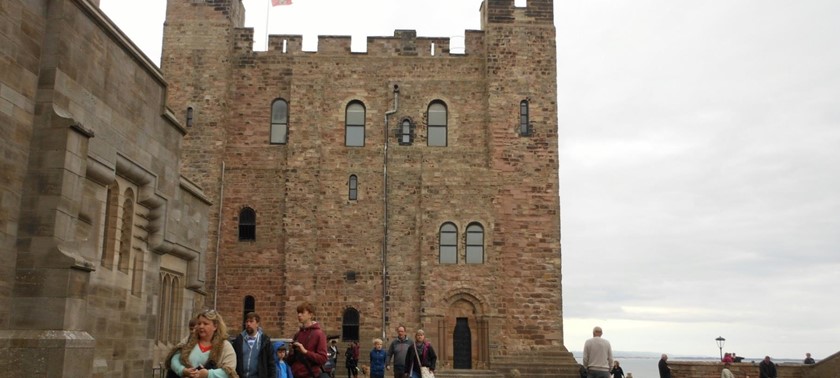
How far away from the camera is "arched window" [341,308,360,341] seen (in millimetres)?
26922

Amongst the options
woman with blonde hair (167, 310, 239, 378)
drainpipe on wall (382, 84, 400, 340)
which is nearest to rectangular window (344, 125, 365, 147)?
drainpipe on wall (382, 84, 400, 340)

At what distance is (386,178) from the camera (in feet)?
91.8

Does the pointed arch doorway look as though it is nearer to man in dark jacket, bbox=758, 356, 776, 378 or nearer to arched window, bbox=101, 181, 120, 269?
man in dark jacket, bbox=758, 356, 776, 378

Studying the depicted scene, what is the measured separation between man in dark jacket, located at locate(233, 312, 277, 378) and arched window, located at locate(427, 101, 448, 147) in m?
20.6

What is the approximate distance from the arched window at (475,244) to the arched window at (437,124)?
314cm

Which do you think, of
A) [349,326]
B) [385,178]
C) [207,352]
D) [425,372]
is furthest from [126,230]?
[385,178]

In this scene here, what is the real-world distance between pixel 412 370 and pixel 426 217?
1431 centimetres

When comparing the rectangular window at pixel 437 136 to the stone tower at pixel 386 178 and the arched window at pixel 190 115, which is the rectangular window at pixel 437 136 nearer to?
the stone tower at pixel 386 178

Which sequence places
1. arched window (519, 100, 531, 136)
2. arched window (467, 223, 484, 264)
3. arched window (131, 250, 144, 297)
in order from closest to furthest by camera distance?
arched window (131, 250, 144, 297)
arched window (467, 223, 484, 264)
arched window (519, 100, 531, 136)

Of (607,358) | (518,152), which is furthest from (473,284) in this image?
(607,358)

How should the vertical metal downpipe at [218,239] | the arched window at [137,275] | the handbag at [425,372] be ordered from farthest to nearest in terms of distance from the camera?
the vertical metal downpipe at [218,239], the arched window at [137,275], the handbag at [425,372]

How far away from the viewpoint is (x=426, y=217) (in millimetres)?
27609

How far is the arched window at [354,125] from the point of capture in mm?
28516

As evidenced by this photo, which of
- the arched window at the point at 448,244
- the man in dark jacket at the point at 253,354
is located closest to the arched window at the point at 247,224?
the arched window at the point at 448,244
